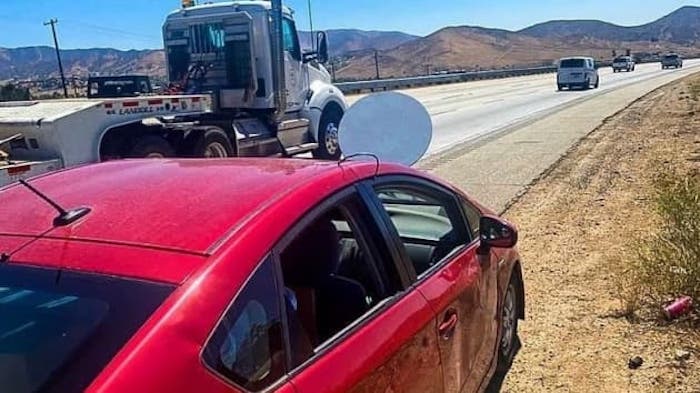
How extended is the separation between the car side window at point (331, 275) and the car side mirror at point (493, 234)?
3.18ft

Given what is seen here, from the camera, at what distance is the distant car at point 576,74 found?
41625mm

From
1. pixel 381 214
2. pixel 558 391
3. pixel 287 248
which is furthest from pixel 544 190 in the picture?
pixel 287 248

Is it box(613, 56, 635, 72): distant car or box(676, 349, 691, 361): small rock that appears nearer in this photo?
box(676, 349, 691, 361): small rock

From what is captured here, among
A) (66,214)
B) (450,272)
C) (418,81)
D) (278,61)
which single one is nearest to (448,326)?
(450,272)

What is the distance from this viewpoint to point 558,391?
157 inches

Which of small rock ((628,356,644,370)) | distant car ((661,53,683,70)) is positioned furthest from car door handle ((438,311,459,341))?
distant car ((661,53,683,70))

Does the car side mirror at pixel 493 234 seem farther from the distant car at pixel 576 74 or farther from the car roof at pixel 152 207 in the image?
the distant car at pixel 576 74

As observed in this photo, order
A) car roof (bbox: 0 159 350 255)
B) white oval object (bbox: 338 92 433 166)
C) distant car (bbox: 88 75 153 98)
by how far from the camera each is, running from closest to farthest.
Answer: car roof (bbox: 0 159 350 255) < white oval object (bbox: 338 92 433 166) < distant car (bbox: 88 75 153 98)

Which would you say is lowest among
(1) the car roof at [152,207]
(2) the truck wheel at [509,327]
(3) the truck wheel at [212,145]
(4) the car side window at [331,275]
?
(2) the truck wheel at [509,327]

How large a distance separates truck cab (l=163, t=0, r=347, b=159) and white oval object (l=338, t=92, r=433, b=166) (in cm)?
515

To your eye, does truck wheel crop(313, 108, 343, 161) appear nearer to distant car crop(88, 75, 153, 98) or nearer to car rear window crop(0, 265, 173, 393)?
distant car crop(88, 75, 153, 98)

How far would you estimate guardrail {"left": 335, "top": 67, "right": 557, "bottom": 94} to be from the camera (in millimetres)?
41469

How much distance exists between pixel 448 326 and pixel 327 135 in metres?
11.5

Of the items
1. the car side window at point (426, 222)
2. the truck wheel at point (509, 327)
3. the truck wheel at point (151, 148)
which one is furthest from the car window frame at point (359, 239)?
Result: the truck wheel at point (151, 148)
